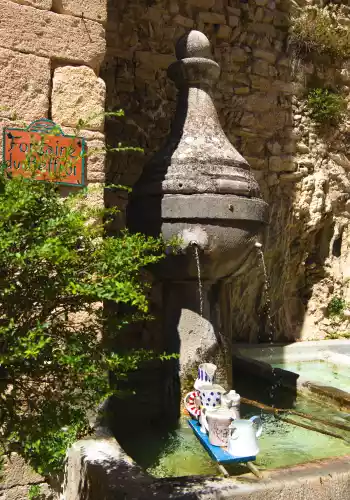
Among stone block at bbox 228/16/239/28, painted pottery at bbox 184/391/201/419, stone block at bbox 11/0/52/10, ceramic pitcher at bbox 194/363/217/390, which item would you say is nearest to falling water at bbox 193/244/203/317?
ceramic pitcher at bbox 194/363/217/390

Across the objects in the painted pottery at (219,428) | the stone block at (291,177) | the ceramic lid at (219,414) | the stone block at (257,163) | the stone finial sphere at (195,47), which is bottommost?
the painted pottery at (219,428)

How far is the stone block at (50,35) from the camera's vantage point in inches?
85.9

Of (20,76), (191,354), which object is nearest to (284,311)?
(191,354)

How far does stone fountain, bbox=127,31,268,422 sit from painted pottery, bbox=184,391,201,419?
0.23 m

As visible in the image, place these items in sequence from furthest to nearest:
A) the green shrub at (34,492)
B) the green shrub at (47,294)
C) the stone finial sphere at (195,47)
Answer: the stone finial sphere at (195,47) → the green shrub at (34,492) → the green shrub at (47,294)

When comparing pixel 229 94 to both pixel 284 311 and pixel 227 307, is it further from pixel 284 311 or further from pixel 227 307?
pixel 227 307

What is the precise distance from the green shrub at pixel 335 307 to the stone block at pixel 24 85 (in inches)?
167

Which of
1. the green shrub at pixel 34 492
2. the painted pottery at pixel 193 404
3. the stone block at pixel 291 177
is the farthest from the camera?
the stone block at pixel 291 177

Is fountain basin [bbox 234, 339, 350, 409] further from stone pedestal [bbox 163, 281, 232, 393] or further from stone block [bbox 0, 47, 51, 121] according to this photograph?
stone block [bbox 0, 47, 51, 121]

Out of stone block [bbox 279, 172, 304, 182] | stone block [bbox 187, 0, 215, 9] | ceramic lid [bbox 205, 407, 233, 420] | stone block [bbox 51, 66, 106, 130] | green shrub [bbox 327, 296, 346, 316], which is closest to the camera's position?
ceramic lid [bbox 205, 407, 233, 420]

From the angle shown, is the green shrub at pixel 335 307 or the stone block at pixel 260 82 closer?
the stone block at pixel 260 82

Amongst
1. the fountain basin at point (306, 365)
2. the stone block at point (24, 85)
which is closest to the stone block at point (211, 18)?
the stone block at point (24, 85)

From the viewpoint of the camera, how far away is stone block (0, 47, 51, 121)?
2164 millimetres

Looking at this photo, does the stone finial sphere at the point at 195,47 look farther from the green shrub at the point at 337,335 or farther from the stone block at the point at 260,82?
the green shrub at the point at 337,335
